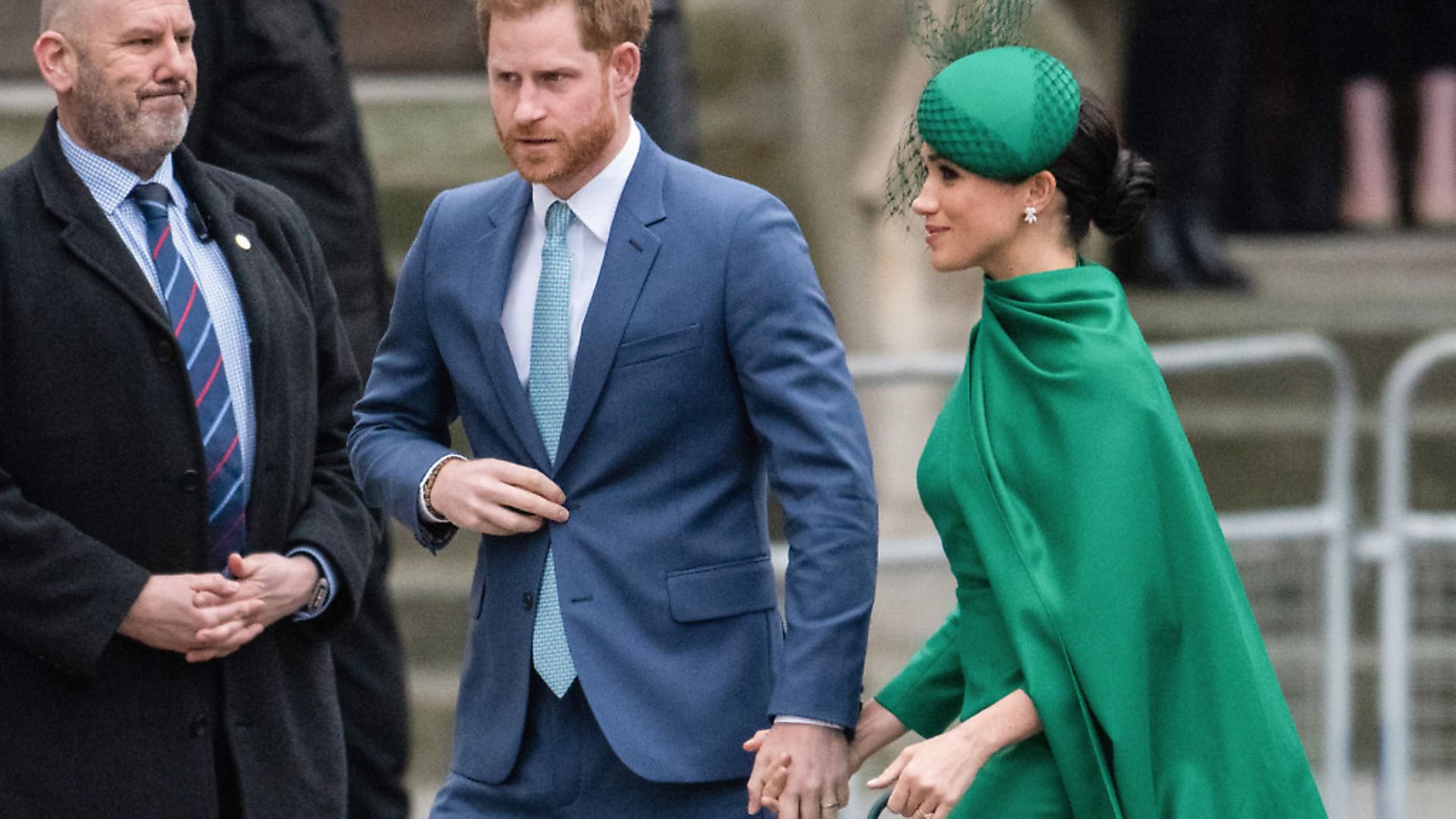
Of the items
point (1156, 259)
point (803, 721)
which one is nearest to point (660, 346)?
point (803, 721)

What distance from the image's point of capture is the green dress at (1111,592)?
316cm

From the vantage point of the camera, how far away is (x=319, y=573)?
387cm

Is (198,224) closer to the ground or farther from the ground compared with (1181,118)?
Answer: farther from the ground

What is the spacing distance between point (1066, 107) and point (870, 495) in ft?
2.16

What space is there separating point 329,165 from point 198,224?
3.31 feet

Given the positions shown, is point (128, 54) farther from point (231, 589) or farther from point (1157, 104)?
point (1157, 104)

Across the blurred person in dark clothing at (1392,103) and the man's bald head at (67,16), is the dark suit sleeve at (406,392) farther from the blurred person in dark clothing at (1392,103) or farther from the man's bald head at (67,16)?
the blurred person in dark clothing at (1392,103)

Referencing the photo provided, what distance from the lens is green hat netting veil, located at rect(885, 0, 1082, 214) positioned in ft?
A: 10.6

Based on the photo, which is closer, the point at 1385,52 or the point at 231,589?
the point at 231,589

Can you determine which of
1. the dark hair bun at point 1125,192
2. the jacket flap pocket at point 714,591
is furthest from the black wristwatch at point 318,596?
the dark hair bun at point 1125,192

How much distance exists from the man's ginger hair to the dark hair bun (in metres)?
0.73

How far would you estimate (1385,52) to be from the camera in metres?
10.2

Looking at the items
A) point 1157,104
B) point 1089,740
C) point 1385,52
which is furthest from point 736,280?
point 1385,52

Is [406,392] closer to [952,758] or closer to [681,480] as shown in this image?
[681,480]
